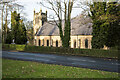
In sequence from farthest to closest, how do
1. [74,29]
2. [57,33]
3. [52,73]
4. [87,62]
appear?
[57,33] < [74,29] < [87,62] < [52,73]

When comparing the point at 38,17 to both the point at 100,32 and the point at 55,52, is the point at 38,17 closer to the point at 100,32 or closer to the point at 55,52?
the point at 55,52

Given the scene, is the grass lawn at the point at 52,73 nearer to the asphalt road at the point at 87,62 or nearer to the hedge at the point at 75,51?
the asphalt road at the point at 87,62

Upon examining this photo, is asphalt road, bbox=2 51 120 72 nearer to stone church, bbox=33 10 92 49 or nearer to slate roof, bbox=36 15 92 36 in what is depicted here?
stone church, bbox=33 10 92 49

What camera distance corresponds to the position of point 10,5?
377 inches

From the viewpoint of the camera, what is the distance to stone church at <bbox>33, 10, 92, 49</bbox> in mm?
32156

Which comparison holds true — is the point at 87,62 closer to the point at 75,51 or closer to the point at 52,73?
the point at 52,73

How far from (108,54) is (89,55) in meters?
2.90

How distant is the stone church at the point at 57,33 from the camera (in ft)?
105

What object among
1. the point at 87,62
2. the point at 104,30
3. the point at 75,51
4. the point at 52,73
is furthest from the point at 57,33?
the point at 52,73

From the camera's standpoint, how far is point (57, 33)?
39.1m

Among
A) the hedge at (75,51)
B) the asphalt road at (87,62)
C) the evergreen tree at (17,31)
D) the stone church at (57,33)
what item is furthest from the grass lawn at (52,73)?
the evergreen tree at (17,31)

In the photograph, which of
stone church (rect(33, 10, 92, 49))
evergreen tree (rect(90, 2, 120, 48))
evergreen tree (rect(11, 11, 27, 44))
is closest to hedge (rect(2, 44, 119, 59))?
evergreen tree (rect(90, 2, 120, 48))

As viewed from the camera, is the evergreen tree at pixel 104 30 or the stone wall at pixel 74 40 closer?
the evergreen tree at pixel 104 30

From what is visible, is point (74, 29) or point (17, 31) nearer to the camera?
point (74, 29)
